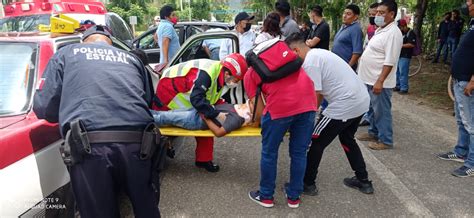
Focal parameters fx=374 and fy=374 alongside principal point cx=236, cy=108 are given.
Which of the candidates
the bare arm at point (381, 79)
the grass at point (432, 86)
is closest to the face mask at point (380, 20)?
the bare arm at point (381, 79)

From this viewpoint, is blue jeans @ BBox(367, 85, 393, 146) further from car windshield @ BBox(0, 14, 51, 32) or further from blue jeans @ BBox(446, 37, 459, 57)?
blue jeans @ BBox(446, 37, 459, 57)

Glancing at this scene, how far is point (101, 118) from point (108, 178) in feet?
1.04

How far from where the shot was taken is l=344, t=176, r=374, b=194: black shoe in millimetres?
3457

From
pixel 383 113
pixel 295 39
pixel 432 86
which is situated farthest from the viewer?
pixel 432 86

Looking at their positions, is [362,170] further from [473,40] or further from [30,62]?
[30,62]

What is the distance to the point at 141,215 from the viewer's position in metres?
2.14

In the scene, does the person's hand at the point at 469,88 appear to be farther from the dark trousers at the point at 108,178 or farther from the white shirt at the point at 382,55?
the dark trousers at the point at 108,178

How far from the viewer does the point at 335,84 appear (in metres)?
3.13

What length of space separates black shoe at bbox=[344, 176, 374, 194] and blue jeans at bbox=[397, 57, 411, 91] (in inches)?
187

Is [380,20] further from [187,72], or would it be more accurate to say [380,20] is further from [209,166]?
[209,166]

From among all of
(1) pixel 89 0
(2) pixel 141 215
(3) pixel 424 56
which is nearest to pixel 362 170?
(2) pixel 141 215

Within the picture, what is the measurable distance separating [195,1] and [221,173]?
166 feet

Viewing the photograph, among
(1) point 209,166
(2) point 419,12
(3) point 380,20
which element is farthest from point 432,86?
(1) point 209,166

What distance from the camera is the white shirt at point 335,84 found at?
3047 mm
